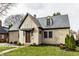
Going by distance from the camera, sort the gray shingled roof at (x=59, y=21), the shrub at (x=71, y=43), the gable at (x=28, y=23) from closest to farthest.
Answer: the shrub at (x=71, y=43) → the gray shingled roof at (x=59, y=21) → the gable at (x=28, y=23)

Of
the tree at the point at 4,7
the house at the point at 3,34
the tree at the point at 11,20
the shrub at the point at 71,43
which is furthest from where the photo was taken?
the house at the point at 3,34

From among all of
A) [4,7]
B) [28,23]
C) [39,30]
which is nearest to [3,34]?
[28,23]

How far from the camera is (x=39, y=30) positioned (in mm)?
12523

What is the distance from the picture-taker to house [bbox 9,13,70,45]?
11.7 metres

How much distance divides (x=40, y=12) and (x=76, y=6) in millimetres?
1768

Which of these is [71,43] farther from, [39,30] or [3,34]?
[3,34]

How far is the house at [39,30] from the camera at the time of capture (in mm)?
11695

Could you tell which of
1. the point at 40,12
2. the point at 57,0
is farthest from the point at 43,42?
the point at 57,0

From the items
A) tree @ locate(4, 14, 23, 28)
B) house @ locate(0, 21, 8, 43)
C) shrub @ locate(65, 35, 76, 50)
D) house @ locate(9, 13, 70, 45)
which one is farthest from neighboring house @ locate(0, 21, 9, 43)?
shrub @ locate(65, 35, 76, 50)

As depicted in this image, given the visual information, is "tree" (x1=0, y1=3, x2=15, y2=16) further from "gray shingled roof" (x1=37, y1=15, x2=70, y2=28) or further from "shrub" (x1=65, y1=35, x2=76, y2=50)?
"shrub" (x1=65, y1=35, x2=76, y2=50)

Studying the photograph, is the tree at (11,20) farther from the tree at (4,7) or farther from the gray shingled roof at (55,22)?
the gray shingled roof at (55,22)

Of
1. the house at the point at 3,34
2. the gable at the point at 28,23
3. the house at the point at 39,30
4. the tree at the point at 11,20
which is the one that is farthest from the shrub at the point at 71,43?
the house at the point at 3,34

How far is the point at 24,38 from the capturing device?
12453 mm

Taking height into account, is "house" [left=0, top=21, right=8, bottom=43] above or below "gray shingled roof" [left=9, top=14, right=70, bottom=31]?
below
